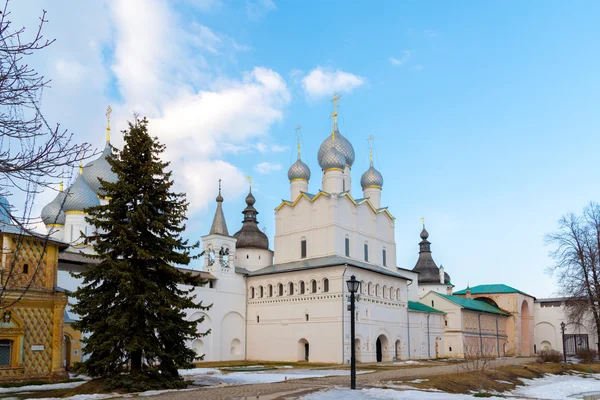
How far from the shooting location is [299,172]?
150 ft

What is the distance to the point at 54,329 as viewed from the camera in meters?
19.7

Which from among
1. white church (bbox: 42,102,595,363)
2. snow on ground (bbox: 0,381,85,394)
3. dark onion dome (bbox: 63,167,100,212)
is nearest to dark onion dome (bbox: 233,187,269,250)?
white church (bbox: 42,102,595,363)

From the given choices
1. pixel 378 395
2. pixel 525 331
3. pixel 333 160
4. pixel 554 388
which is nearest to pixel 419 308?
pixel 333 160

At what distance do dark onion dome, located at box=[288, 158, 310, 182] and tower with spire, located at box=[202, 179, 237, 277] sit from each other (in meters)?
7.05

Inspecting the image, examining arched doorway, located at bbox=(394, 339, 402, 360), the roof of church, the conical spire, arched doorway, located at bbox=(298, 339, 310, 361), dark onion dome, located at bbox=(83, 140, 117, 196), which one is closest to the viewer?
the roof of church

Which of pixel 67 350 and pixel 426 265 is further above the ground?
pixel 426 265

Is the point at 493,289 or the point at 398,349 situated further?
the point at 493,289

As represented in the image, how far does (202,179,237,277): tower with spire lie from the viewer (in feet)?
130

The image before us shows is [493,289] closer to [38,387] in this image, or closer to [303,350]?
[303,350]

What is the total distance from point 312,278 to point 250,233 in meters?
9.70

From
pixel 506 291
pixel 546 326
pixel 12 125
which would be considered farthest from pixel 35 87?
pixel 546 326

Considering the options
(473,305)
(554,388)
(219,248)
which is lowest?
(554,388)

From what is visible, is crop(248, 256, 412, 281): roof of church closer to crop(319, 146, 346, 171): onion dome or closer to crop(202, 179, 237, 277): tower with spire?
crop(202, 179, 237, 277): tower with spire

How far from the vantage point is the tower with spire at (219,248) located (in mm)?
39625
